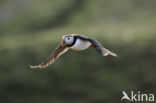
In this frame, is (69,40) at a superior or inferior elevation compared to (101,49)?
superior

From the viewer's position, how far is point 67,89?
2141 cm

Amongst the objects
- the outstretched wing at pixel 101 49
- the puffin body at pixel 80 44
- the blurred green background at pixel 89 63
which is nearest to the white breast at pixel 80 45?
the puffin body at pixel 80 44

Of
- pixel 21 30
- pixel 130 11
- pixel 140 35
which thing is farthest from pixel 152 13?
pixel 21 30

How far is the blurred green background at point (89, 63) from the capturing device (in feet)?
69.0

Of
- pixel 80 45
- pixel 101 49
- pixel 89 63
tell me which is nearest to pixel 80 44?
pixel 80 45

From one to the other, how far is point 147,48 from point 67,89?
352 cm

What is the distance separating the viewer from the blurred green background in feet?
69.0

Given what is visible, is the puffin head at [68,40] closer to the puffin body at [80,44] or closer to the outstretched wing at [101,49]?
the puffin body at [80,44]

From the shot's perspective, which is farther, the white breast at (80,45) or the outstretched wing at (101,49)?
the white breast at (80,45)

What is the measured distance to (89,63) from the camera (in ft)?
71.7

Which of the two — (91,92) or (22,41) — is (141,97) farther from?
(22,41)

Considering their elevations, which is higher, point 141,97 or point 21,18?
point 21,18

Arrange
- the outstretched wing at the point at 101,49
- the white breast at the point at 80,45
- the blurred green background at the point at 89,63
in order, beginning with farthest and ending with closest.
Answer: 1. the blurred green background at the point at 89,63
2. the white breast at the point at 80,45
3. the outstretched wing at the point at 101,49

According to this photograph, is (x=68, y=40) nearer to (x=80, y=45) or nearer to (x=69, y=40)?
(x=69, y=40)
